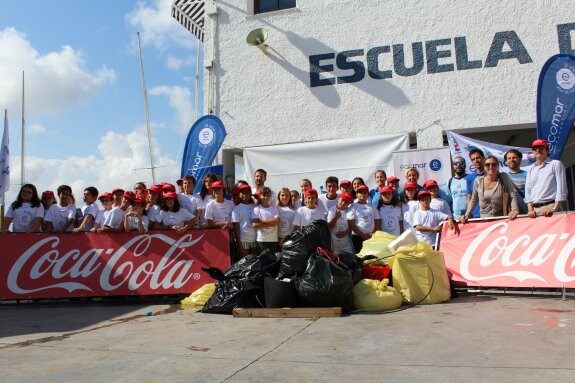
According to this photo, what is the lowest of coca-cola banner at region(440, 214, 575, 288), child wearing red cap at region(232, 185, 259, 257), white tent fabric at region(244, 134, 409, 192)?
coca-cola banner at region(440, 214, 575, 288)

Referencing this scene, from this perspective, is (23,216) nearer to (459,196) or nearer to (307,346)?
(307,346)

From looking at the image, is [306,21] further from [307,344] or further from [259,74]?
[307,344]

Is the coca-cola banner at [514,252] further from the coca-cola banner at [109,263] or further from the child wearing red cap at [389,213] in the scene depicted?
the coca-cola banner at [109,263]

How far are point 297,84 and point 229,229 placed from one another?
5462 millimetres

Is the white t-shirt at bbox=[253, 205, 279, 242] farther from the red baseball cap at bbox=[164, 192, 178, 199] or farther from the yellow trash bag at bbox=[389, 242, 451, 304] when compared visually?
the yellow trash bag at bbox=[389, 242, 451, 304]

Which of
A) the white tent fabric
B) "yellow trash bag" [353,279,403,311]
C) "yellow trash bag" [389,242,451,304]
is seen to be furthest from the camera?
the white tent fabric

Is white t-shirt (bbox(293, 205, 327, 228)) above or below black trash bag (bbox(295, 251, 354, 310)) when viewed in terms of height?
above

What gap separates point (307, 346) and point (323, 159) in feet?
25.0

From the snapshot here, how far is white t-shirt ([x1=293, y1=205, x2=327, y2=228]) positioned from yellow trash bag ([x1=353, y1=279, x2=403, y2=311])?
5.29 feet

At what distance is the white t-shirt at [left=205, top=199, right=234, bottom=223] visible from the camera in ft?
24.9

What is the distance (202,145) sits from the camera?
1088cm

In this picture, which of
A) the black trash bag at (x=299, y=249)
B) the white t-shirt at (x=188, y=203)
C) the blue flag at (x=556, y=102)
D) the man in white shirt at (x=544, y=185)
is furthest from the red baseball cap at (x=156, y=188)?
the blue flag at (x=556, y=102)

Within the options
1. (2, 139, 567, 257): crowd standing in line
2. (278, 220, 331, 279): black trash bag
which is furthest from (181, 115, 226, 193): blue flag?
(278, 220, 331, 279): black trash bag

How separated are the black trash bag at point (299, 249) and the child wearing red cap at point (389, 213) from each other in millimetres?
1831
